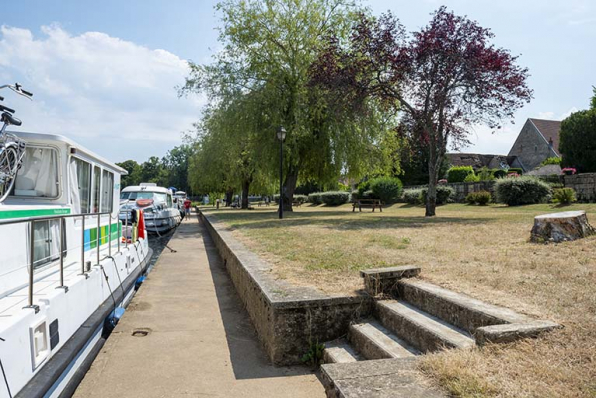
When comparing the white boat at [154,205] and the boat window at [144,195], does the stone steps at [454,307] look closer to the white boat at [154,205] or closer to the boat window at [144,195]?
the white boat at [154,205]

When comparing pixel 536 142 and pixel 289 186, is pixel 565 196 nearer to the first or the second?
pixel 289 186

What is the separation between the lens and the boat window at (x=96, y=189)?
6809mm

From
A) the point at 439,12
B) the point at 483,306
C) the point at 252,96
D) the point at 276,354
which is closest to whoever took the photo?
the point at 483,306

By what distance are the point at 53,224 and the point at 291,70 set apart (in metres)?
19.0

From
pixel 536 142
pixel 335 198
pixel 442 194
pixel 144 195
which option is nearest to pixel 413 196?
pixel 442 194

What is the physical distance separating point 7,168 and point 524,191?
23650mm

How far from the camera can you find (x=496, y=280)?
462 centimetres

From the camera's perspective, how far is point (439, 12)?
54.4 feet

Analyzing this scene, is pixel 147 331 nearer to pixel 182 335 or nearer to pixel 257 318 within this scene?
pixel 182 335

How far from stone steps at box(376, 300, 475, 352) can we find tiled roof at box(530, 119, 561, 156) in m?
56.1

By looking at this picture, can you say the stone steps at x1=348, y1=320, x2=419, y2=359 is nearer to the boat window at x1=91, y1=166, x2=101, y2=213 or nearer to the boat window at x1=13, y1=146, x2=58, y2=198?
the boat window at x1=13, y1=146, x2=58, y2=198

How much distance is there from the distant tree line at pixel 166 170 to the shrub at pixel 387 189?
5327cm

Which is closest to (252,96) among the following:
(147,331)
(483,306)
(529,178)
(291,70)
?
(291,70)

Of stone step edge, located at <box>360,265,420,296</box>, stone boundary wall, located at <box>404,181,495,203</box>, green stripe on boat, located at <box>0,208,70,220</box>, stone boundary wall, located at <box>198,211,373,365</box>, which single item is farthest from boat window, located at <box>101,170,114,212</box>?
stone boundary wall, located at <box>404,181,495,203</box>
